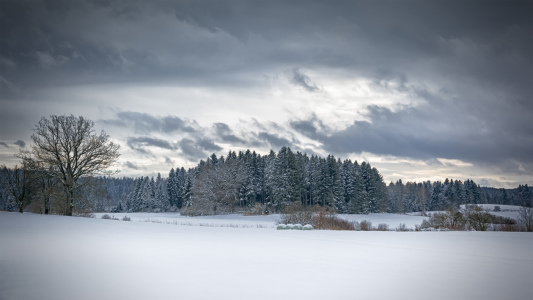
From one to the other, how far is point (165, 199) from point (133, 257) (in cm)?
9825

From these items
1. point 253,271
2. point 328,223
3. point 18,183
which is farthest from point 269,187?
point 253,271

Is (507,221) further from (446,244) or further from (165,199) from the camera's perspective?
(165,199)

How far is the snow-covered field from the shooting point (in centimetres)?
822

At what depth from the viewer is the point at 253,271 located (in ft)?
34.5

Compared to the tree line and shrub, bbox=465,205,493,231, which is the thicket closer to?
shrub, bbox=465,205,493,231

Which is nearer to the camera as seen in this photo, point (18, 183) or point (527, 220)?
point (527, 220)

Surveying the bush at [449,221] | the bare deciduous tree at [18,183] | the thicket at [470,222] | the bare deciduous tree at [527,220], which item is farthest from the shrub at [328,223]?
the bare deciduous tree at [18,183]

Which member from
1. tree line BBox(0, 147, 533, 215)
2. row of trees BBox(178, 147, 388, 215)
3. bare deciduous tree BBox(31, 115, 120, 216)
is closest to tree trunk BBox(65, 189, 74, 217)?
bare deciduous tree BBox(31, 115, 120, 216)

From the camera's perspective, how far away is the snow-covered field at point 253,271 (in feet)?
27.0

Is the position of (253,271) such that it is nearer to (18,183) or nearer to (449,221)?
(449,221)

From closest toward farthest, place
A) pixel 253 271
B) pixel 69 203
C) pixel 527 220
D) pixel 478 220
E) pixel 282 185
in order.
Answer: pixel 253 271
pixel 527 220
pixel 478 220
pixel 69 203
pixel 282 185

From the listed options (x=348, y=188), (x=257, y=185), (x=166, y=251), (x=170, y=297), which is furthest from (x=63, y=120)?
(x=348, y=188)

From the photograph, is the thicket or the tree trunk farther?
the tree trunk

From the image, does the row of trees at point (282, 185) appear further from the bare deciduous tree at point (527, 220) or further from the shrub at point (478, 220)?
the bare deciduous tree at point (527, 220)
